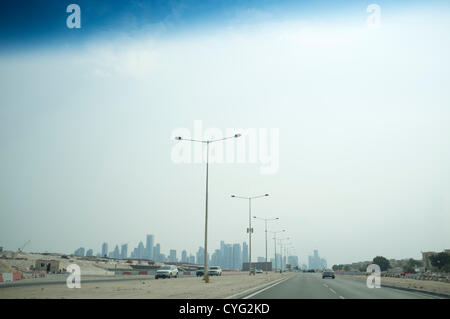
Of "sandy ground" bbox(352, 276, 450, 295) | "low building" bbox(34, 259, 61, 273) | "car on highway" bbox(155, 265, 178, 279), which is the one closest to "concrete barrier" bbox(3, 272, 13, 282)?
"car on highway" bbox(155, 265, 178, 279)

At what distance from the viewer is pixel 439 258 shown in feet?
485

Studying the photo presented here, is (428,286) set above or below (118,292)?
below

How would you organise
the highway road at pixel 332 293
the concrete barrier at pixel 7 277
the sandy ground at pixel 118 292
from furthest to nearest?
the concrete barrier at pixel 7 277 → the highway road at pixel 332 293 → the sandy ground at pixel 118 292

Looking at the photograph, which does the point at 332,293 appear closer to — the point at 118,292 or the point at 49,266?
the point at 118,292

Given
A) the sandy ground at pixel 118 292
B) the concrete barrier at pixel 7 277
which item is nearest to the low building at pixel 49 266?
the concrete barrier at pixel 7 277

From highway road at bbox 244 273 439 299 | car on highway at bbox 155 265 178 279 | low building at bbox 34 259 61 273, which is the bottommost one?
low building at bbox 34 259 61 273

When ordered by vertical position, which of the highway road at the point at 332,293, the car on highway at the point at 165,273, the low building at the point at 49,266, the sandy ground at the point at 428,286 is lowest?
the low building at the point at 49,266

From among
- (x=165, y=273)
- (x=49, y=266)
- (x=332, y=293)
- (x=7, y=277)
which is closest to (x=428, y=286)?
(x=332, y=293)

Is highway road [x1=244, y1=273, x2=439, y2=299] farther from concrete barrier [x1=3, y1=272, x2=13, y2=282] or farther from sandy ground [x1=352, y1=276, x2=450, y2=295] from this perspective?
concrete barrier [x1=3, y1=272, x2=13, y2=282]

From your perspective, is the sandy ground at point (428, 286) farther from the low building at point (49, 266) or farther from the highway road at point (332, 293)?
the low building at point (49, 266)

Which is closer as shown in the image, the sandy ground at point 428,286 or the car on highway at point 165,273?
the sandy ground at point 428,286
